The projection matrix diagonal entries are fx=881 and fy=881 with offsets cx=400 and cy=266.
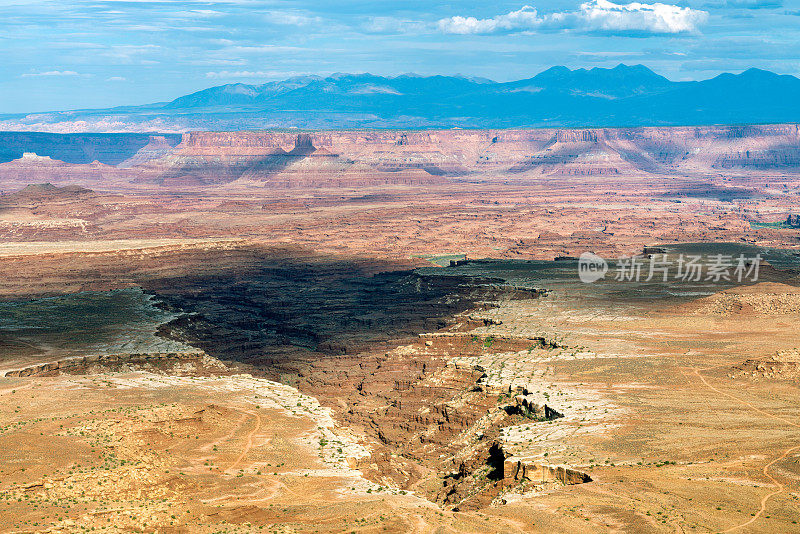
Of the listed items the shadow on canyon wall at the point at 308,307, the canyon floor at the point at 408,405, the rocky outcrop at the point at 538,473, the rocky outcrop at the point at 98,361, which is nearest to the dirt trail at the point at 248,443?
the canyon floor at the point at 408,405

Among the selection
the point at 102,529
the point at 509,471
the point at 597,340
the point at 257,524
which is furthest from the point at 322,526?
the point at 597,340

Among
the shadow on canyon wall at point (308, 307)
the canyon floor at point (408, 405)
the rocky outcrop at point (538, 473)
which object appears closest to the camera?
the canyon floor at point (408, 405)

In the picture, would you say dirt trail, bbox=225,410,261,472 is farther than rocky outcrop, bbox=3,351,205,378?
No

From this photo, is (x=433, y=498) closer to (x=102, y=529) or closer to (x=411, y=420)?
(x=411, y=420)

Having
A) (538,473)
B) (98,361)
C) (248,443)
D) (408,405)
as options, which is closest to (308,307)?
(98,361)

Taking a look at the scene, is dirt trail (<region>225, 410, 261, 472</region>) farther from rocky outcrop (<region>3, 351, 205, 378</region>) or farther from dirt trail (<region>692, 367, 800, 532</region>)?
dirt trail (<region>692, 367, 800, 532</region>)

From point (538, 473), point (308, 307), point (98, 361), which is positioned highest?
point (538, 473)

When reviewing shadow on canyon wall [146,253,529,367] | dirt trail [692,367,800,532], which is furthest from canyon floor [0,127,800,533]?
shadow on canyon wall [146,253,529,367]

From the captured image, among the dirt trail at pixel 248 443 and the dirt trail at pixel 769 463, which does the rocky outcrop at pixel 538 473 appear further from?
the dirt trail at pixel 248 443

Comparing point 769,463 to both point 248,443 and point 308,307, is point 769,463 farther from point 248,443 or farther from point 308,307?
point 308,307

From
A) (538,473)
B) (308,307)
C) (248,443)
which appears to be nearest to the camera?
(538,473)

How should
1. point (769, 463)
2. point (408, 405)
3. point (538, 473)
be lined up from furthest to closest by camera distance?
point (408, 405) → point (538, 473) → point (769, 463)

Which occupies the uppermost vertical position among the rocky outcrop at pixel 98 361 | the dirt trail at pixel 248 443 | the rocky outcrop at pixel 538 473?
the rocky outcrop at pixel 538 473
